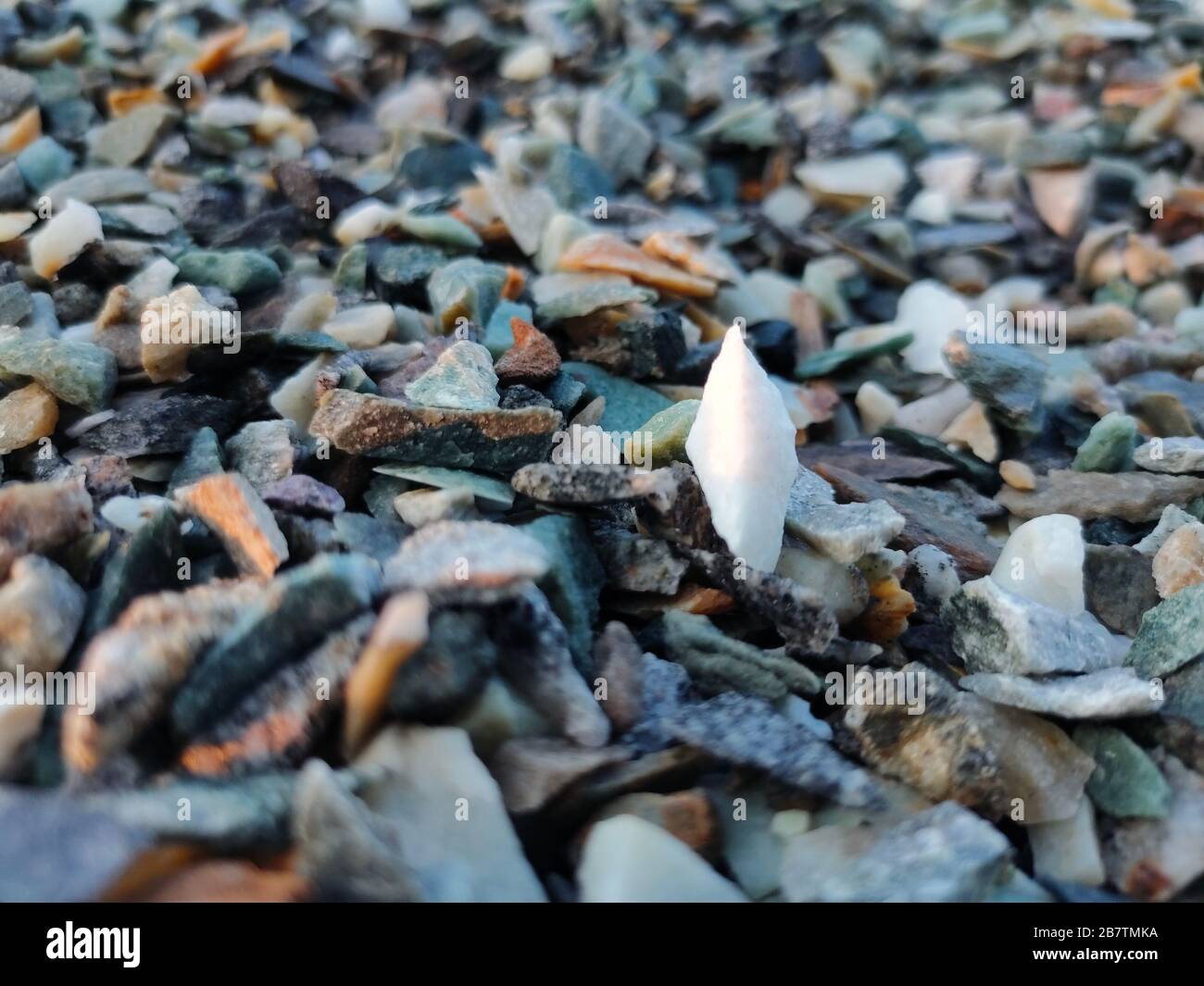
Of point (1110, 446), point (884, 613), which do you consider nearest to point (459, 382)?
point (884, 613)

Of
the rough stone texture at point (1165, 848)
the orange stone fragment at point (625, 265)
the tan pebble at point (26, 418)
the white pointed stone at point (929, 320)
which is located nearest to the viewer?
the rough stone texture at point (1165, 848)

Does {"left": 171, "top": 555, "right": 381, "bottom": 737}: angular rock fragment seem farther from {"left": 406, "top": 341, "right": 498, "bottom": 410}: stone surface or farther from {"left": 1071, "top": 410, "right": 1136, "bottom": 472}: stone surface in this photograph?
{"left": 1071, "top": 410, "right": 1136, "bottom": 472}: stone surface

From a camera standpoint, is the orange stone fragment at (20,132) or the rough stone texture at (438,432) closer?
the rough stone texture at (438,432)

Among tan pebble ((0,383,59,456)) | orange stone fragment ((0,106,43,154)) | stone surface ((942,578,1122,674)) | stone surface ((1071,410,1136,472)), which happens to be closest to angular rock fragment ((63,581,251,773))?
tan pebble ((0,383,59,456))

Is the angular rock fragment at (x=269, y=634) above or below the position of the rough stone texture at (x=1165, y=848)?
above

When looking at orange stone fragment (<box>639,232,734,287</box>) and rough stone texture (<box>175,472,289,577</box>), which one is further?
orange stone fragment (<box>639,232,734,287</box>)

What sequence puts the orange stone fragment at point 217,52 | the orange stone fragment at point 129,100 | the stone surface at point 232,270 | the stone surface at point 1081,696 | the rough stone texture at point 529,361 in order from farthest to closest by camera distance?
the orange stone fragment at point 217,52
the orange stone fragment at point 129,100
the stone surface at point 232,270
the rough stone texture at point 529,361
the stone surface at point 1081,696

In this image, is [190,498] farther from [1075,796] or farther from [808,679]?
[1075,796]

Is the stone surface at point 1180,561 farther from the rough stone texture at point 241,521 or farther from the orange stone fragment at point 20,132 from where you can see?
the orange stone fragment at point 20,132

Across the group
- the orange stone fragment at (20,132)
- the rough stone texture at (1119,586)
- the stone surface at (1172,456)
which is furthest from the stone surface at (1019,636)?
the orange stone fragment at (20,132)
